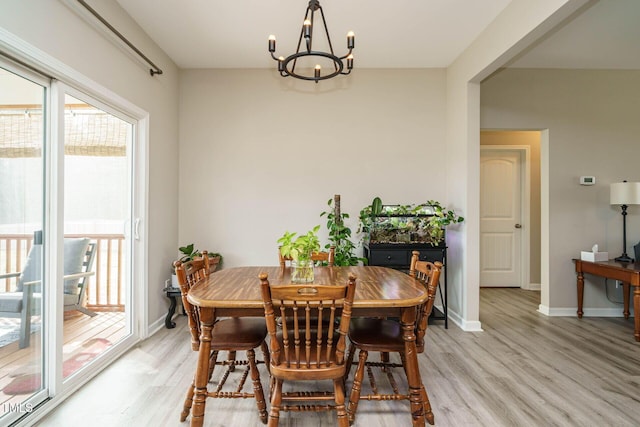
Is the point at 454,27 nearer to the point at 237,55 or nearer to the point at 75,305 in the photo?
the point at 237,55

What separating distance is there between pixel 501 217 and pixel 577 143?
165 cm

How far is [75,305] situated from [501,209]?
18.1 feet

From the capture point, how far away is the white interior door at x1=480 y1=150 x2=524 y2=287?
5109 mm

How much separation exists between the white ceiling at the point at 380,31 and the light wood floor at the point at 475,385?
2.86 metres

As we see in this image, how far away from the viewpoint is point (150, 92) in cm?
308

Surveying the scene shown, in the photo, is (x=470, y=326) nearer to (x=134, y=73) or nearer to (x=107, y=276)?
(x=107, y=276)

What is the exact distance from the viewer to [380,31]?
9.82 feet

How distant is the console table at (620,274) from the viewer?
9.75 ft

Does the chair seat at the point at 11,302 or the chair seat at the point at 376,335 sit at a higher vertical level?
the chair seat at the point at 11,302

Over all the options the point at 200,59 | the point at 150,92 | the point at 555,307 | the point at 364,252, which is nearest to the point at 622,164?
the point at 555,307

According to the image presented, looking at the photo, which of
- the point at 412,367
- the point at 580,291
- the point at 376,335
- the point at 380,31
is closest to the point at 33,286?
the point at 376,335

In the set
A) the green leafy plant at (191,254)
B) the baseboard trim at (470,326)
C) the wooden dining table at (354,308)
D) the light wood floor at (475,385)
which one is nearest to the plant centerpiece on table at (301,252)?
the wooden dining table at (354,308)

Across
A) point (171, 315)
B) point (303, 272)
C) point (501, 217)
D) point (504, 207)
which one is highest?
point (504, 207)

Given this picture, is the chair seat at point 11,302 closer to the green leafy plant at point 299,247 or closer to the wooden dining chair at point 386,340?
the green leafy plant at point 299,247
